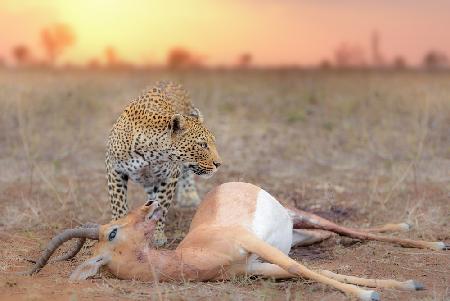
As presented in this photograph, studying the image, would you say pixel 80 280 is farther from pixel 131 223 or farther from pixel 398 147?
pixel 398 147

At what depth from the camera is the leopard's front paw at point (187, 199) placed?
8672mm

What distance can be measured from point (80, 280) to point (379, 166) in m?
6.39

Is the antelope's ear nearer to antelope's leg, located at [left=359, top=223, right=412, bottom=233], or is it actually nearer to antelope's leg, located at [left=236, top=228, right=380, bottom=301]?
antelope's leg, located at [left=236, top=228, right=380, bottom=301]

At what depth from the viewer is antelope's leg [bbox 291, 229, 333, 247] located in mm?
6738

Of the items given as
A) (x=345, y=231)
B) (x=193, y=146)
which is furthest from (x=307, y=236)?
(x=193, y=146)

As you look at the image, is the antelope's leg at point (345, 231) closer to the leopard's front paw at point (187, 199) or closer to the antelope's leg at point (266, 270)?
the antelope's leg at point (266, 270)

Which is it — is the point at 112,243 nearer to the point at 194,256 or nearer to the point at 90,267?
the point at 90,267

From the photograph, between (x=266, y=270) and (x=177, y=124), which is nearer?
(x=266, y=270)

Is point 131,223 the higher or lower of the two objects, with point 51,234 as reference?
higher

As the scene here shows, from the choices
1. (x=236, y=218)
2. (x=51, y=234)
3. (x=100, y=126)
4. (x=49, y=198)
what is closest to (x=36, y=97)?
(x=100, y=126)

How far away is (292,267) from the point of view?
202 inches

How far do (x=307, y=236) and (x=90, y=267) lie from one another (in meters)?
2.24

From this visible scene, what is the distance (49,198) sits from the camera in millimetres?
8891

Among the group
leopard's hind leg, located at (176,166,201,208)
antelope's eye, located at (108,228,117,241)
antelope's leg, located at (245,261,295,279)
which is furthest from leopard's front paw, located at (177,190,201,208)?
antelope's eye, located at (108,228,117,241)
